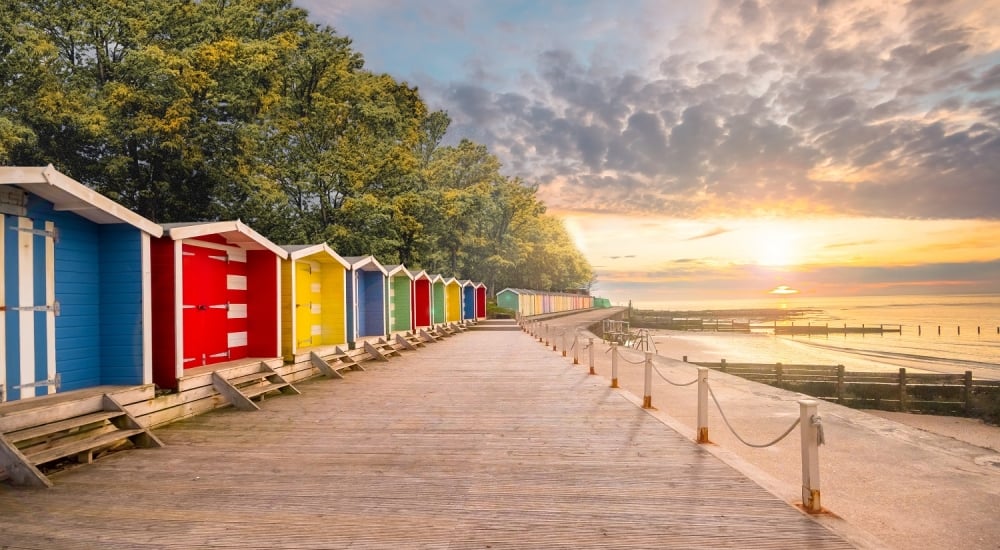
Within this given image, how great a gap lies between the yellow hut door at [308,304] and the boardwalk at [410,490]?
5282 millimetres

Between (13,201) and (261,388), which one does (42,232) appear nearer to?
(13,201)

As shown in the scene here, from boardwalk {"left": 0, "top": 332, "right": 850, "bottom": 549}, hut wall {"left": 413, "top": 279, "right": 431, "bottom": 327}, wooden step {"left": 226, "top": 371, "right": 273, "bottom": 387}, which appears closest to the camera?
boardwalk {"left": 0, "top": 332, "right": 850, "bottom": 549}

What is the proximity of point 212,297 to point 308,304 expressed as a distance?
3942mm

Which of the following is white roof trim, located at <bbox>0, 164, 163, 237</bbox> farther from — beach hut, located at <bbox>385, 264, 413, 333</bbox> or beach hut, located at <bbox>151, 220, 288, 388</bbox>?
beach hut, located at <bbox>385, 264, 413, 333</bbox>

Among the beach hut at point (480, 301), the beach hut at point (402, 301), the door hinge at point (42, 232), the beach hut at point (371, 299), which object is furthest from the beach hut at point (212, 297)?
the beach hut at point (480, 301)

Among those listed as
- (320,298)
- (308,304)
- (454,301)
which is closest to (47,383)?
(308,304)

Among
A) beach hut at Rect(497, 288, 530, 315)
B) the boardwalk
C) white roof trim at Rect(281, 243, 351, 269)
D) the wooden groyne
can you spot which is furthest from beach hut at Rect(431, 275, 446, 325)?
beach hut at Rect(497, 288, 530, 315)

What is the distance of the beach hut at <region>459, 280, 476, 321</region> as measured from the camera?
121 ft

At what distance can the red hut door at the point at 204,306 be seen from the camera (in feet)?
31.8

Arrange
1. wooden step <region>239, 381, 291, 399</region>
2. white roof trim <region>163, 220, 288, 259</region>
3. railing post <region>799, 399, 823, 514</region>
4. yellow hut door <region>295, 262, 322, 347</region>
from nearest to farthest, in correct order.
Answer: railing post <region>799, 399, 823, 514</region> → white roof trim <region>163, 220, 288, 259</region> → wooden step <region>239, 381, 291, 399</region> → yellow hut door <region>295, 262, 322, 347</region>

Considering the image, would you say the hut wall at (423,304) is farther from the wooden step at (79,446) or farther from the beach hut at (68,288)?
the wooden step at (79,446)

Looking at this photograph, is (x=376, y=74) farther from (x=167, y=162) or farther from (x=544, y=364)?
(x=544, y=364)

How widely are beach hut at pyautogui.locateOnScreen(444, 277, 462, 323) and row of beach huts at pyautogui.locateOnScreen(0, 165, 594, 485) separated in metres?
21.4

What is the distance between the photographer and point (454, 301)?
1351 inches
